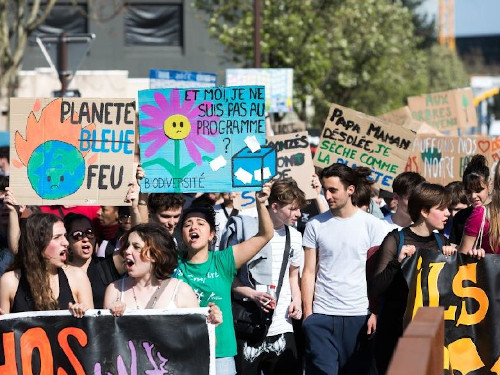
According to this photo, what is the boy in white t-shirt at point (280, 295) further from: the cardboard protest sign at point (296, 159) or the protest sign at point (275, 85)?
the protest sign at point (275, 85)

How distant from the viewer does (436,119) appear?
17484mm

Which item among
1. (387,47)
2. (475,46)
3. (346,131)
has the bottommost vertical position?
(346,131)

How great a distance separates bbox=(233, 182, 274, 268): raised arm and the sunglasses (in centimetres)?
Answer: 90

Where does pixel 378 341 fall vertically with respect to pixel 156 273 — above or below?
below

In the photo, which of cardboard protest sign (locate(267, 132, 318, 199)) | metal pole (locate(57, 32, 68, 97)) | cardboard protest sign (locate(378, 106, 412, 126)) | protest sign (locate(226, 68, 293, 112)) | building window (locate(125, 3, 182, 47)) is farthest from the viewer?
building window (locate(125, 3, 182, 47))

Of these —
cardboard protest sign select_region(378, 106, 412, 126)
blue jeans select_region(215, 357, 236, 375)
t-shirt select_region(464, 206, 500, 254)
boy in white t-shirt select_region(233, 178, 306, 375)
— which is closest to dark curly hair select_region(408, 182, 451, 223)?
t-shirt select_region(464, 206, 500, 254)

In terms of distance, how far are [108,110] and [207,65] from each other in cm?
3442

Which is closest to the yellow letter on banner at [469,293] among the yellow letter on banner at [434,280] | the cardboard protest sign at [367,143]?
the yellow letter on banner at [434,280]

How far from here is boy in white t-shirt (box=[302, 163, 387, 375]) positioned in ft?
26.5

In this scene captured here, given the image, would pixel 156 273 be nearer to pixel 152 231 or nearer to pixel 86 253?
pixel 152 231

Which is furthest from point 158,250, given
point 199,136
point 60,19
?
point 60,19

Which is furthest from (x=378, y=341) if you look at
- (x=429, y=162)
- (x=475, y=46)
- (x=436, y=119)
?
(x=475, y=46)

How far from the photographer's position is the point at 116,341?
6.40m

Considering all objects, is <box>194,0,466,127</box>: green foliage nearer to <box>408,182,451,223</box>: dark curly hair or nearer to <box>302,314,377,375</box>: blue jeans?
<box>302,314,377,375</box>: blue jeans
